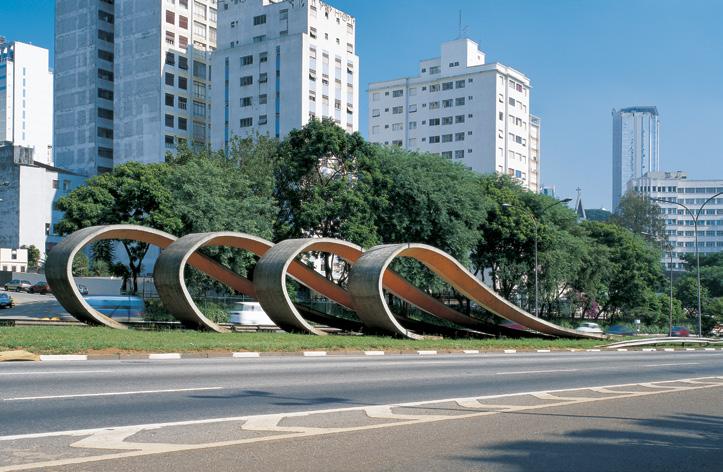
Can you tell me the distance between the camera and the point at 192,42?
9012 cm

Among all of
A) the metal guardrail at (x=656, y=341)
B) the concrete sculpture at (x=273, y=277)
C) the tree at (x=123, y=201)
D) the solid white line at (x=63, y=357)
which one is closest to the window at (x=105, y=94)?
the tree at (x=123, y=201)

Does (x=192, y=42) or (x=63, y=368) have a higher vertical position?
(x=192, y=42)

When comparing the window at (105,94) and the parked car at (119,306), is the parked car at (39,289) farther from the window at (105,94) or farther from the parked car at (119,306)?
the window at (105,94)

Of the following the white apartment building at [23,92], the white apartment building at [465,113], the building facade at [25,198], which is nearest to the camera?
the building facade at [25,198]

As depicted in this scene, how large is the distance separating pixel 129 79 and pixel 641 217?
224ft

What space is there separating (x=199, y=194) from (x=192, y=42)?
172 ft

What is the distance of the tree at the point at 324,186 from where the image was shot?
1768 inches

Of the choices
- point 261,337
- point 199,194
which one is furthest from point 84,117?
point 261,337

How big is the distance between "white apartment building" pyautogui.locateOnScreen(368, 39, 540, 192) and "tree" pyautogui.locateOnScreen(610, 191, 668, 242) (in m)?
12.4

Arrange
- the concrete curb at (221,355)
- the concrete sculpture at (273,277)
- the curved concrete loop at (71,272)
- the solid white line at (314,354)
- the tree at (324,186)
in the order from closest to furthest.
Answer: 1. the concrete curb at (221,355)
2. the solid white line at (314,354)
3. the curved concrete loop at (71,272)
4. the concrete sculpture at (273,277)
5. the tree at (324,186)

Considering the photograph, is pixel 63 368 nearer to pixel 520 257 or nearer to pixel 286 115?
pixel 520 257

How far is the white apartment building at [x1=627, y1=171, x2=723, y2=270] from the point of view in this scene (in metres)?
184

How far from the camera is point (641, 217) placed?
10831 centimetres

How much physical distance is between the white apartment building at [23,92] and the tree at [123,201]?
120 m
